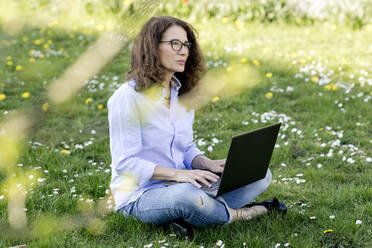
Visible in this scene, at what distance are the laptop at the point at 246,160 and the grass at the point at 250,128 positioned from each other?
24 cm

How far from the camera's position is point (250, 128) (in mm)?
3875

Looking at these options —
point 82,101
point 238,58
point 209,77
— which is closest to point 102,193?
point 82,101

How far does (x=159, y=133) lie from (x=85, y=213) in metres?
0.65

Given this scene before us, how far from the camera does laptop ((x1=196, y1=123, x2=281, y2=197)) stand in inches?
78.4

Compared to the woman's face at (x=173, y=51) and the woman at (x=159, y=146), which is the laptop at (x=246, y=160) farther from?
the woman's face at (x=173, y=51)

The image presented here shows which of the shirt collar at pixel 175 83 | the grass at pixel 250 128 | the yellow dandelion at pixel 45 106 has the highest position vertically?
the yellow dandelion at pixel 45 106

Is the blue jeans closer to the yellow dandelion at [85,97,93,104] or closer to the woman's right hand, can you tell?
the woman's right hand

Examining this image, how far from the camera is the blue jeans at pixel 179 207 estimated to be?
6.78 feet

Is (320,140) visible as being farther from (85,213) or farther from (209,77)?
(85,213)

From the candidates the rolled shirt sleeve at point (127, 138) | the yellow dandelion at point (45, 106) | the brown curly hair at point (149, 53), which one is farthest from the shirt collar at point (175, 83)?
the yellow dandelion at point (45, 106)

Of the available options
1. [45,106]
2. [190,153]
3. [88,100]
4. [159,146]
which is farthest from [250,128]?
[45,106]

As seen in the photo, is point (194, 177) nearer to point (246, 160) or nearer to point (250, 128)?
point (246, 160)

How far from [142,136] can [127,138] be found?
126 mm

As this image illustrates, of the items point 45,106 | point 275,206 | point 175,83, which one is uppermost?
point 45,106
